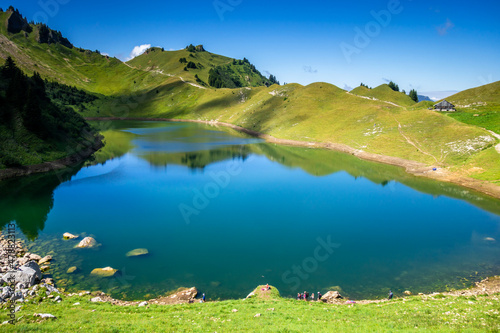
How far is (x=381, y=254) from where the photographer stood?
3388 centimetres

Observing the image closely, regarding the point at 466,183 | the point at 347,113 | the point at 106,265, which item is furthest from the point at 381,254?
the point at 347,113

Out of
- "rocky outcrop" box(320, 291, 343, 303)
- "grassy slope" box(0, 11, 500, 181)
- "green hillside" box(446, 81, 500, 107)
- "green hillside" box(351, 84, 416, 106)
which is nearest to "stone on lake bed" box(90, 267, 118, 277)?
"rocky outcrop" box(320, 291, 343, 303)

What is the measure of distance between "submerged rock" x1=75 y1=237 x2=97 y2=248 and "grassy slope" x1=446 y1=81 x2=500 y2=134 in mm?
110815

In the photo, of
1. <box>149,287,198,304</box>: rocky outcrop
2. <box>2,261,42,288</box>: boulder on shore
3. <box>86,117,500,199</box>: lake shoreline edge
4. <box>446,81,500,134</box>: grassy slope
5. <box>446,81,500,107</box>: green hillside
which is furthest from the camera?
<box>446,81,500,107</box>: green hillside

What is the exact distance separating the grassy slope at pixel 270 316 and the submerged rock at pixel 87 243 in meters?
11.6

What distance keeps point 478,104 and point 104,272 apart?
526 ft

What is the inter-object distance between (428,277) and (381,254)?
5480 mm

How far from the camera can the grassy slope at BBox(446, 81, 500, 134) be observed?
94919 millimetres

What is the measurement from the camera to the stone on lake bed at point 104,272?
92.5ft

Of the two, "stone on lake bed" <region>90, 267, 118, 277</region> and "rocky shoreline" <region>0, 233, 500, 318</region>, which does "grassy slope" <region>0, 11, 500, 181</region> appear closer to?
"rocky shoreline" <region>0, 233, 500, 318</region>

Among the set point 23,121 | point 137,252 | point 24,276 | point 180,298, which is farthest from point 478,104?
point 23,121

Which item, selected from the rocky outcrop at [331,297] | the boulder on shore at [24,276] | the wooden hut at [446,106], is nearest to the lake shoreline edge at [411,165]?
the rocky outcrop at [331,297]

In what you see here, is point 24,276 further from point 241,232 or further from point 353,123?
point 353,123

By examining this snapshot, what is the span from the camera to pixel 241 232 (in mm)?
38469
